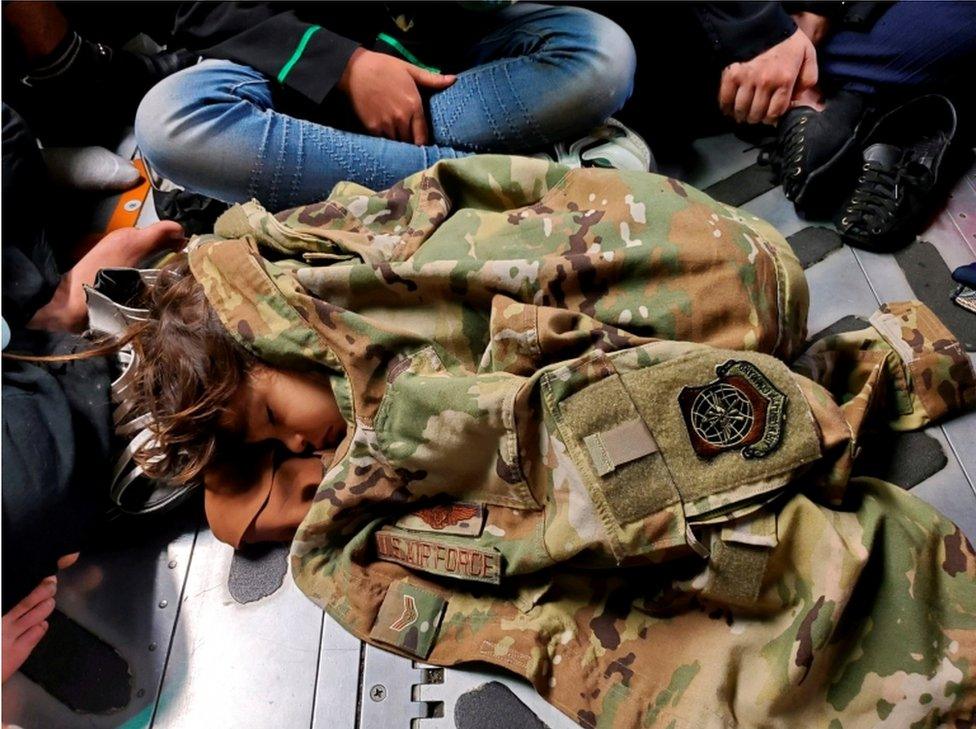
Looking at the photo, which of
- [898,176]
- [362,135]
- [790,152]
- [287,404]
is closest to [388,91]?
[362,135]

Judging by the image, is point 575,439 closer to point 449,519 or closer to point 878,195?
point 449,519

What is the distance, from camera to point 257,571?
0.71 metres

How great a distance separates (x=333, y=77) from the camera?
78 cm

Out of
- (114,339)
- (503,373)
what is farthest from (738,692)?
(114,339)

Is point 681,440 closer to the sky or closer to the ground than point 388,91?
closer to the ground

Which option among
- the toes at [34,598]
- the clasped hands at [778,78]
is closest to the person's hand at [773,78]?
the clasped hands at [778,78]

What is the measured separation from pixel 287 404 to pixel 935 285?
713 mm

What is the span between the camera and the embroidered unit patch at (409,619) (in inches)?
24.6

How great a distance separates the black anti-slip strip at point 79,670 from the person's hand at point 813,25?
3.47 feet

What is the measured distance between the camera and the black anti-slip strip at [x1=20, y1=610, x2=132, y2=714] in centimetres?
65

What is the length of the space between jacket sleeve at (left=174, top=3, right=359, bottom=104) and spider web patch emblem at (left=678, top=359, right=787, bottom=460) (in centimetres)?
54

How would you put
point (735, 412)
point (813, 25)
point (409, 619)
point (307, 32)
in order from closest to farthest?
point (735, 412)
point (409, 619)
point (307, 32)
point (813, 25)

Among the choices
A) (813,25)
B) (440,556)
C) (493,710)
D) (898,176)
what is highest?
(813,25)

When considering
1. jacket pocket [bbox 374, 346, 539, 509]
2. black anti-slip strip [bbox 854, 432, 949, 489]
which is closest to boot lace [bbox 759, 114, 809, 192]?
black anti-slip strip [bbox 854, 432, 949, 489]
